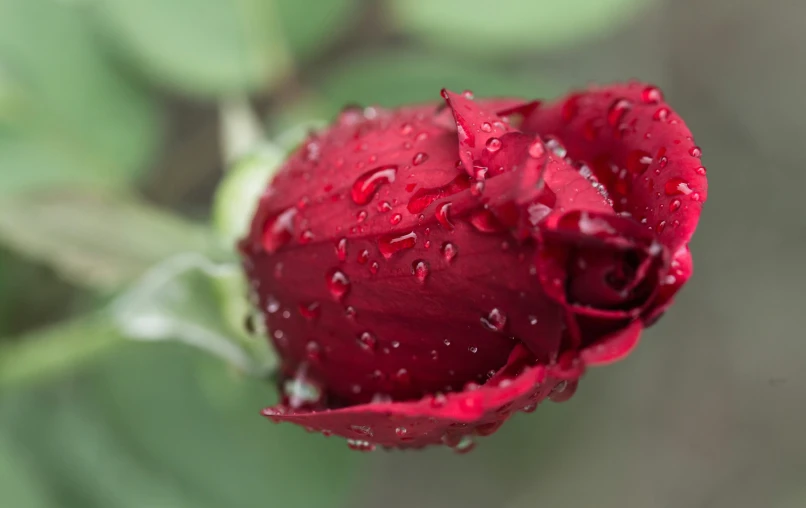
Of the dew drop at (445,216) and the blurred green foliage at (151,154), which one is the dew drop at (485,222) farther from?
the blurred green foliage at (151,154)

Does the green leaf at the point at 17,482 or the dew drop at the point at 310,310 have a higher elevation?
the dew drop at the point at 310,310

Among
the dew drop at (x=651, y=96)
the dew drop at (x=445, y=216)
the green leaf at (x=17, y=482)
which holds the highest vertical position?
the dew drop at (x=651, y=96)

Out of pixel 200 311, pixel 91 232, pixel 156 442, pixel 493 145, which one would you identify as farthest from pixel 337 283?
pixel 156 442

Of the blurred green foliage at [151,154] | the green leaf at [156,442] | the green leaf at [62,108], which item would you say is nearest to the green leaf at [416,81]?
the blurred green foliage at [151,154]

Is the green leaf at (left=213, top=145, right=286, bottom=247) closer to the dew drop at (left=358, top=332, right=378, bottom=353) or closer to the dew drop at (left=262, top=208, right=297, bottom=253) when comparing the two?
the dew drop at (left=262, top=208, right=297, bottom=253)

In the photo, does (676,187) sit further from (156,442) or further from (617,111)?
(156,442)

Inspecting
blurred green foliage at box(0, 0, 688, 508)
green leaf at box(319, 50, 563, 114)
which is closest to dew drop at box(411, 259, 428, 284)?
blurred green foliage at box(0, 0, 688, 508)
